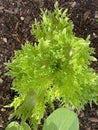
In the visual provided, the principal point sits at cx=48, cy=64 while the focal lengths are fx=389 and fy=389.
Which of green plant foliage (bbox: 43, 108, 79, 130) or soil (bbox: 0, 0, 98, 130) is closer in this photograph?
green plant foliage (bbox: 43, 108, 79, 130)

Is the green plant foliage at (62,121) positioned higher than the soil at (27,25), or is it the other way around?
the soil at (27,25)

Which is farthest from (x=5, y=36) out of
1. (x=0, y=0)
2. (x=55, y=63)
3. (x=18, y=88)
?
(x=55, y=63)

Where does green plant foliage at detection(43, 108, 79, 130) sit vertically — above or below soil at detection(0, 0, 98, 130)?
below

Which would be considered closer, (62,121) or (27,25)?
(62,121)

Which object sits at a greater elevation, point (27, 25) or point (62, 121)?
point (27, 25)
